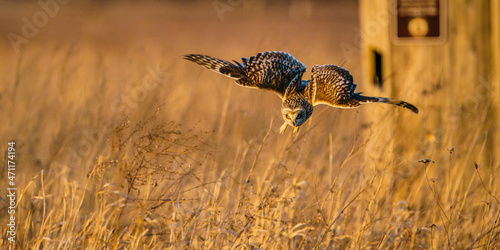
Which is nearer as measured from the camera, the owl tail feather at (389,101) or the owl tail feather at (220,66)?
the owl tail feather at (389,101)

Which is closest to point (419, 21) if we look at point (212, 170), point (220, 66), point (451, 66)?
point (451, 66)

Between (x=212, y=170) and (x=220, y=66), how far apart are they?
3.73ft

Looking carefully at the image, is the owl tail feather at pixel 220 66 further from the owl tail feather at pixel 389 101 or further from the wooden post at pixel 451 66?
the wooden post at pixel 451 66

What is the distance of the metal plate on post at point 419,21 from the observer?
11.5 feet

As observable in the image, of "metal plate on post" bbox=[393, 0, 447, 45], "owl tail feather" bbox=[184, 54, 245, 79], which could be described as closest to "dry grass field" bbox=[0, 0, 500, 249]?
"owl tail feather" bbox=[184, 54, 245, 79]

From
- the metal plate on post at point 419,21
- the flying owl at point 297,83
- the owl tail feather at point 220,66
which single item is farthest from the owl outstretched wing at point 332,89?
the metal plate on post at point 419,21

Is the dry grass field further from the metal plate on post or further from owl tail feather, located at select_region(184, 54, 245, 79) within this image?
the metal plate on post

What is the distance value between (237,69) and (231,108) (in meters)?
3.24

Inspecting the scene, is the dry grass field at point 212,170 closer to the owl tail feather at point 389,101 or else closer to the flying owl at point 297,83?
the flying owl at point 297,83

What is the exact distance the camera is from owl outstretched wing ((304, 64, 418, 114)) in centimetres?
175

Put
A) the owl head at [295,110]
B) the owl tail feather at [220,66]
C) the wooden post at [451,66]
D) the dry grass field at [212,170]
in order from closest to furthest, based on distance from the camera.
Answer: the owl head at [295,110] → the owl tail feather at [220,66] → the dry grass field at [212,170] → the wooden post at [451,66]

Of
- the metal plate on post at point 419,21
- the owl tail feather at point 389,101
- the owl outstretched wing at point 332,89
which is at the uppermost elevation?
the metal plate on post at point 419,21

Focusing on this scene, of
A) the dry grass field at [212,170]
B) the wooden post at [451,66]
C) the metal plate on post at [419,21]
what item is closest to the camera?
the dry grass field at [212,170]

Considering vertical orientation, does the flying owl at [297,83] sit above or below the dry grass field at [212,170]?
above
